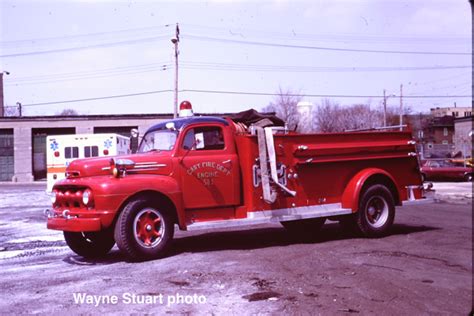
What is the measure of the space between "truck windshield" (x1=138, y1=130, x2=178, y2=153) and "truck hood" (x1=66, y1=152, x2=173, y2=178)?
0.37 meters

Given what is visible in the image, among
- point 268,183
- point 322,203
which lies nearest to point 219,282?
point 268,183

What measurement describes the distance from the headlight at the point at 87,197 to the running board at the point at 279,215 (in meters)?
1.50

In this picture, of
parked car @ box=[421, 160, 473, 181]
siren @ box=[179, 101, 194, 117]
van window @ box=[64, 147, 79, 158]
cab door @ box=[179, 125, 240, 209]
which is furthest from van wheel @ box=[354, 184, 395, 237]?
parked car @ box=[421, 160, 473, 181]

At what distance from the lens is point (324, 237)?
9.91m

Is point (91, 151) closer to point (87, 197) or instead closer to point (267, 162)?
point (267, 162)

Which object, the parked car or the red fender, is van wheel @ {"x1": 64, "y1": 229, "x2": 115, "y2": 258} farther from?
the parked car

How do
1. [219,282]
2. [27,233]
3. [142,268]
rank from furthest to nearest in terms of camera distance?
[27,233] → [142,268] → [219,282]

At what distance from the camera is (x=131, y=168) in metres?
7.89

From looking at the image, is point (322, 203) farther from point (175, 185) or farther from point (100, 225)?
point (100, 225)

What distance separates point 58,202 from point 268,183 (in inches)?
126

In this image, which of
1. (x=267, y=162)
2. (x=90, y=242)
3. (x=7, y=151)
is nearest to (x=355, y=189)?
(x=267, y=162)

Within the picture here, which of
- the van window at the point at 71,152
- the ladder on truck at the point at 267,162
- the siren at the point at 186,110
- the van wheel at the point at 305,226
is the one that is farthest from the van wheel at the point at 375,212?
the van window at the point at 71,152

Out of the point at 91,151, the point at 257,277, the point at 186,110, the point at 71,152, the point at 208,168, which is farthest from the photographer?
the point at 71,152

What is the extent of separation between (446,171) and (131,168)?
1168 inches
